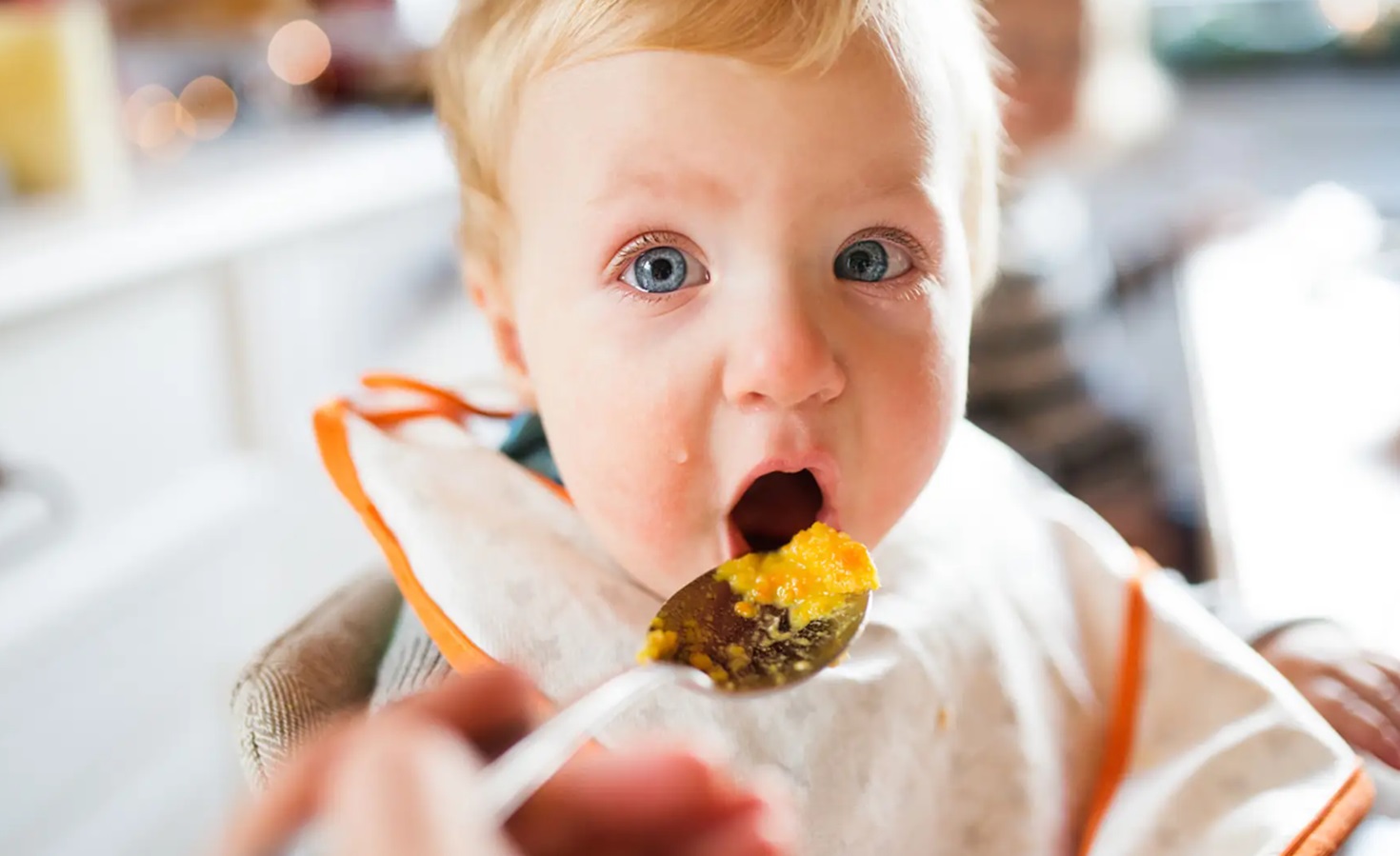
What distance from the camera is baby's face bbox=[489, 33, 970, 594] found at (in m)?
0.45

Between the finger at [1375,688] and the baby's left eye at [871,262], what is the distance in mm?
306

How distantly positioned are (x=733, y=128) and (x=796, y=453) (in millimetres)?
120

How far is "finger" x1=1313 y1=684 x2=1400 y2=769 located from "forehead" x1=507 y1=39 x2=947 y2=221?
333 millimetres

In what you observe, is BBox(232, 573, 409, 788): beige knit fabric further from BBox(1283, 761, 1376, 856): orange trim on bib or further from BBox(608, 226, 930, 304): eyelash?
BBox(1283, 761, 1376, 856): orange trim on bib

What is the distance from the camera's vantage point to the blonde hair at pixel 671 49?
1.50 feet

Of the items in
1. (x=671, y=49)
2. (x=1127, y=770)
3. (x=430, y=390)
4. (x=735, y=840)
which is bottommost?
(x=1127, y=770)

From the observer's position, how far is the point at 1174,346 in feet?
4.48

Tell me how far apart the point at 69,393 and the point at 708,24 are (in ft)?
2.88

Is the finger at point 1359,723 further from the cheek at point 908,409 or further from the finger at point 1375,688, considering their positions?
the cheek at point 908,409

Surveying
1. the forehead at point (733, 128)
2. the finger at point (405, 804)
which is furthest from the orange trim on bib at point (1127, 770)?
the finger at point (405, 804)

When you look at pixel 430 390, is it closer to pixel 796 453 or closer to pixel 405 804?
pixel 796 453

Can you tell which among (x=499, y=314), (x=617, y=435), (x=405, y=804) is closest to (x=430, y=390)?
(x=499, y=314)

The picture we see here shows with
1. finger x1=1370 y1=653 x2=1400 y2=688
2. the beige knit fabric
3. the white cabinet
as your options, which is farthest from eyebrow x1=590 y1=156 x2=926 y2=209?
the white cabinet

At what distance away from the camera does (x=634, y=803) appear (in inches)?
13.7
